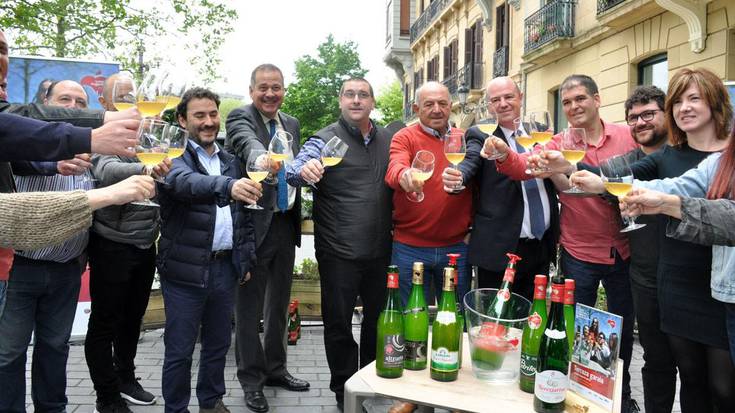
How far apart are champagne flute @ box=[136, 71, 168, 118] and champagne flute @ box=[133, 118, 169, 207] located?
3.7 inches

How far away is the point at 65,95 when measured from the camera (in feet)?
11.0

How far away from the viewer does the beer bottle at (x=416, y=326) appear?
7.20 ft

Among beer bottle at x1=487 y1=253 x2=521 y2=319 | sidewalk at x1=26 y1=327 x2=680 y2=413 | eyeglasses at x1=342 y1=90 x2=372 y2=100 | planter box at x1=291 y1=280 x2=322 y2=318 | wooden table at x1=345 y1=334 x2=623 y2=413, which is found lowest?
sidewalk at x1=26 y1=327 x2=680 y2=413

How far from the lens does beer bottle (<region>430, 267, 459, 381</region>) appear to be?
211 centimetres

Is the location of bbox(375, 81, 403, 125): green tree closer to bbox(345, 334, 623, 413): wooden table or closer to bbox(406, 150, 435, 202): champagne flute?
bbox(406, 150, 435, 202): champagne flute

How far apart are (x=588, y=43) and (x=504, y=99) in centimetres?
1071

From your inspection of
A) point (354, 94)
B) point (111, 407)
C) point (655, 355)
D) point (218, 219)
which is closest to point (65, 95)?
point (218, 219)

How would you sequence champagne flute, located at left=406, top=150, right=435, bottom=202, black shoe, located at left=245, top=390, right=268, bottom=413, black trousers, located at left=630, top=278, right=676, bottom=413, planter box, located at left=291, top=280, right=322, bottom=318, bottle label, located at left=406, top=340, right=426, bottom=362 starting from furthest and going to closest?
1. planter box, located at left=291, top=280, right=322, bottom=318
2. black shoe, located at left=245, top=390, right=268, bottom=413
3. black trousers, located at left=630, top=278, right=676, bottom=413
4. champagne flute, located at left=406, top=150, right=435, bottom=202
5. bottle label, located at left=406, top=340, right=426, bottom=362

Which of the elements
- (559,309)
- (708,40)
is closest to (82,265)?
(559,309)

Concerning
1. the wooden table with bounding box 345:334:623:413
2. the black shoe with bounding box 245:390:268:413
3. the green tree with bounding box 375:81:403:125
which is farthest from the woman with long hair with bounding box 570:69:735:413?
the green tree with bounding box 375:81:403:125

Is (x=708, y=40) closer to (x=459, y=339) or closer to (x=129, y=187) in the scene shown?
(x=459, y=339)

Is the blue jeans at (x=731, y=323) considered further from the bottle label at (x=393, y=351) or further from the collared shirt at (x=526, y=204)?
the bottle label at (x=393, y=351)

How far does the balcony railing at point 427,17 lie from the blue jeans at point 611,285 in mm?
21588

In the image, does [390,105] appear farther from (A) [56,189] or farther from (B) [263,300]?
(A) [56,189]
